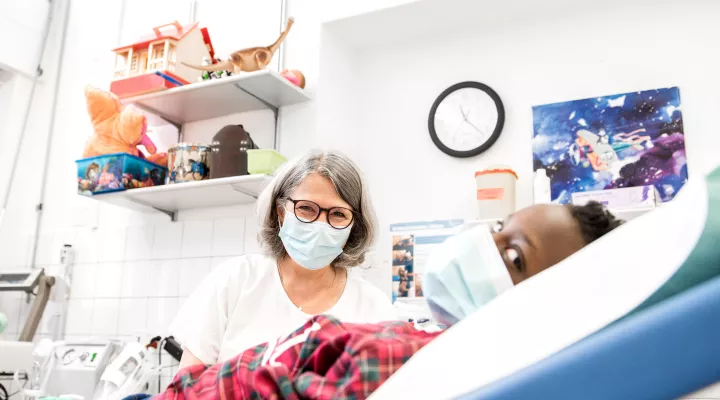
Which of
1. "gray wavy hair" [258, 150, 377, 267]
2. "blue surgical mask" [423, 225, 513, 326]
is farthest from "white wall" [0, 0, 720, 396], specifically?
"blue surgical mask" [423, 225, 513, 326]

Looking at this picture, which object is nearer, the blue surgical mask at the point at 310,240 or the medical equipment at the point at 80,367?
the blue surgical mask at the point at 310,240

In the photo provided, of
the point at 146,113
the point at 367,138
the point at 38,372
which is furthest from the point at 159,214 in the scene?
the point at 367,138

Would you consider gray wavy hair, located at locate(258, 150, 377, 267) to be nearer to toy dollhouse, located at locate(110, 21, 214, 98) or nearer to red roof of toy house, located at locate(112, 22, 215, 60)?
toy dollhouse, located at locate(110, 21, 214, 98)

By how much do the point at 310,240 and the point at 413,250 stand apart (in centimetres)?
120

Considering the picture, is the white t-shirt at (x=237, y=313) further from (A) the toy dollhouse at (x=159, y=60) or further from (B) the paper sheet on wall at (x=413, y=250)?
(A) the toy dollhouse at (x=159, y=60)

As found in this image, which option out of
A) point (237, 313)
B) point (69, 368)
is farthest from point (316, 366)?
point (69, 368)

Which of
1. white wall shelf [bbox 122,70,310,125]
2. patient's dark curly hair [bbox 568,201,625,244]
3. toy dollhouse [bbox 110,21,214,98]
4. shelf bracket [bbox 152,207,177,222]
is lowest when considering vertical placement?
patient's dark curly hair [bbox 568,201,625,244]

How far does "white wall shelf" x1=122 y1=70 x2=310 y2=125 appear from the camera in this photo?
2.53 m

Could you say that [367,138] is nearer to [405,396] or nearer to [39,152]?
[39,152]

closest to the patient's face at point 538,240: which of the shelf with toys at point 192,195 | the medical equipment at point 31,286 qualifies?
the shelf with toys at point 192,195

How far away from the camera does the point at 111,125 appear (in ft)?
8.98

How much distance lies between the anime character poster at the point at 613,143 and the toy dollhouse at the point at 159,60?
64.1 inches

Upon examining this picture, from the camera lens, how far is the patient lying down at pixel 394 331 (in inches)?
23.2

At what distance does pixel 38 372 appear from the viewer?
8.30 feet
